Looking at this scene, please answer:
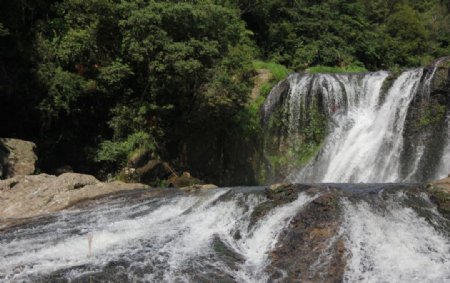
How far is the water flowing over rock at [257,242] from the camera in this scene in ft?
26.7

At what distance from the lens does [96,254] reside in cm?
911

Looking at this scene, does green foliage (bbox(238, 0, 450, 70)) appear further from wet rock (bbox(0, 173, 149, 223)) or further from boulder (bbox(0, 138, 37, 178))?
wet rock (bbox(0, 173, 149, 223))

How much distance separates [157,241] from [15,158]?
8216 millimetres

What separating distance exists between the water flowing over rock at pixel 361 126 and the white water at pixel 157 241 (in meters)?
7.50

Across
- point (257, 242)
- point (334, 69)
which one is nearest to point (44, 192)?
point (257, 242)

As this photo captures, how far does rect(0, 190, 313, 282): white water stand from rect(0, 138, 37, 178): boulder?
4.53 meters

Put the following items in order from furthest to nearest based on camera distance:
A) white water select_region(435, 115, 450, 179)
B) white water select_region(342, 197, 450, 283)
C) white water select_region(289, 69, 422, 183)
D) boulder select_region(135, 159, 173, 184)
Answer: boulder select_region(135, 159, 173, 184), white water select_region(289, 69, 422, 183), white water select_region(435, 115, 450, 179), white water select_region(342, 197, 450, 283)

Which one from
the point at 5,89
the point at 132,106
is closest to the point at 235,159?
the point at 132,106

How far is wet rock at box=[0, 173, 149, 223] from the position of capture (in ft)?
42.4

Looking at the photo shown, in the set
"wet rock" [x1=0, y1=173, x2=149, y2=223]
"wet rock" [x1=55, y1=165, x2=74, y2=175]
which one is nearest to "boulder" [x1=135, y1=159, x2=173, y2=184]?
"wet rock" [x1=55, y1=165, x2=74, y2=175]

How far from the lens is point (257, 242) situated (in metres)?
9.41

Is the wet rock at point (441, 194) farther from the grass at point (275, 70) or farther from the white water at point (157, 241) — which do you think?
the grass at point (275, 70)

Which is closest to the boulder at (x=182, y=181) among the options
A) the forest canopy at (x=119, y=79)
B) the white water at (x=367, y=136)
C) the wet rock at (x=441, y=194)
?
the forest canopy at (x=119, y=79)

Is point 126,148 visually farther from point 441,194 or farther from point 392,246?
point 392,246
